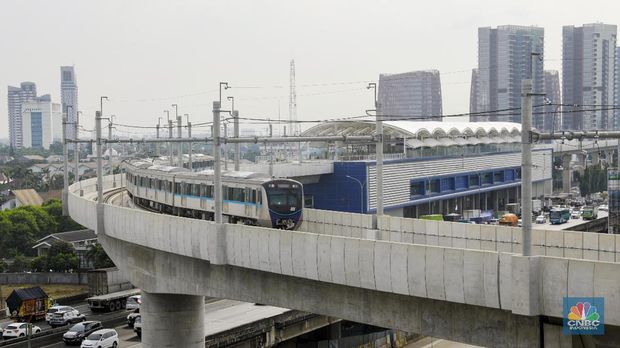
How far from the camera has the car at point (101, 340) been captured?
38.2m

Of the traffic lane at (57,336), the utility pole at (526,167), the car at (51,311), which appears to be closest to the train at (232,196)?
the traffic lane at (57,336)

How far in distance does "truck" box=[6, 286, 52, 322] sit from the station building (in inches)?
962

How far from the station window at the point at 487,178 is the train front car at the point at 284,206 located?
5907 centimetres

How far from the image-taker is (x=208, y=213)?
117 feet

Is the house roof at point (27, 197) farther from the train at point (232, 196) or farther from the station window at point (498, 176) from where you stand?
the train at point (232, 196)

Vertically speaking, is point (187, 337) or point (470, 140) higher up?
point (470, 140)

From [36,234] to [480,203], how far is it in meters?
48.3

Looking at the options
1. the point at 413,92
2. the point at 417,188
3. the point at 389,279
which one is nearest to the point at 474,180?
the point at 417,188

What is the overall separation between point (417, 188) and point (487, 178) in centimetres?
1421

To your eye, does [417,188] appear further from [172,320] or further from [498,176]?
[172,320]

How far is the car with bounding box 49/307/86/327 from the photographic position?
46156mm

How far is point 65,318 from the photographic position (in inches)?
1822

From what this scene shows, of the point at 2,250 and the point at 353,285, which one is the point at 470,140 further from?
the point at 353,285

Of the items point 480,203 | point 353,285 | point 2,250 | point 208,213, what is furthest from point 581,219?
point 353,285
